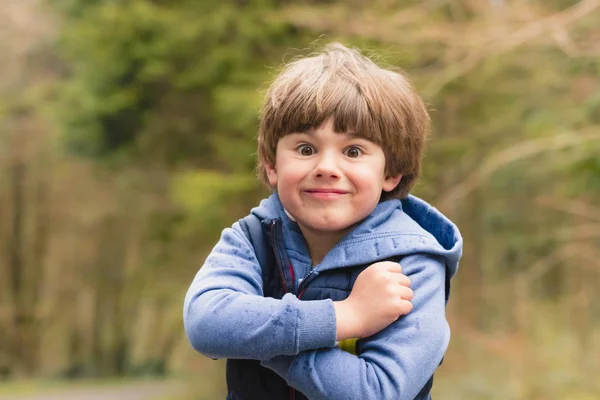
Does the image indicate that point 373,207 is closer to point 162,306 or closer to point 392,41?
point 392,41

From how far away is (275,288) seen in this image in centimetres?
153

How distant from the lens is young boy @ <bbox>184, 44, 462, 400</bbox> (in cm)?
130

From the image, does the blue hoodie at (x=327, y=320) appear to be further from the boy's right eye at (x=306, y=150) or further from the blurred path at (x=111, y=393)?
the blurred path at (x=111, y=393)

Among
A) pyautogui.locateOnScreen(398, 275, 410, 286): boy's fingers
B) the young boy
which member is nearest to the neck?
the young boy

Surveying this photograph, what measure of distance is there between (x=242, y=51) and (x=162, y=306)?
8420 mm

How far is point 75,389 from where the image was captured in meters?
14.4

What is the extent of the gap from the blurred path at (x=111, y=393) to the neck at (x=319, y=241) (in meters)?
11.1

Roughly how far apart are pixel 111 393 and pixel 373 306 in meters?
13.7

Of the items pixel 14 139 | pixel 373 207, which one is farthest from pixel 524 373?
pixel 14 139

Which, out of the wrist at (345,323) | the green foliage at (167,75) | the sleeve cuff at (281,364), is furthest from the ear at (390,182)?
the green foliage at (167,75)

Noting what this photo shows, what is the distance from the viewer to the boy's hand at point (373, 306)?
1334 millimetres

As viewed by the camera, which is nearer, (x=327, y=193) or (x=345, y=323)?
(x=345, y=323)

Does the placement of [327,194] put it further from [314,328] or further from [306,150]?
[314,328]

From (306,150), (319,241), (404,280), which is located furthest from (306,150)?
(404,280)
